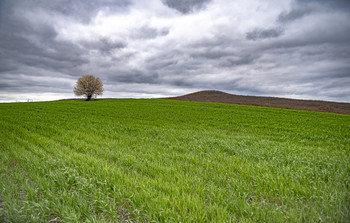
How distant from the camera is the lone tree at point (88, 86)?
6644cm

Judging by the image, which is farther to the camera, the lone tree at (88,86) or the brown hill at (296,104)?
the lone tree at (88,86)

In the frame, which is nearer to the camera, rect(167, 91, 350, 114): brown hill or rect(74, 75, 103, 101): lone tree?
rect(167, 91, 350, 114): brown hill

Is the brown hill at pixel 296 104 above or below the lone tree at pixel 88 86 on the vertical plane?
below

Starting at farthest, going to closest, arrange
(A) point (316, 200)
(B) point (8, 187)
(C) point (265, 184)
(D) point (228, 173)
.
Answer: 1. (D) point (228, 173)
2. (C) point (265, 184)
3. (B) point (8, 187)
4. (A) point (316, 200)

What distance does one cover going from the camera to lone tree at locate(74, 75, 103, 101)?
6644 cm

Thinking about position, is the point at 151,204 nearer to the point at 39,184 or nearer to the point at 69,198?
the point at 69,198

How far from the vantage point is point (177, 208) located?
314 centimetres

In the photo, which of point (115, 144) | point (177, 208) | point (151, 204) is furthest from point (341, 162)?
point (115, 144)

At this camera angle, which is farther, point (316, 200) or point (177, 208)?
point (316, 200)

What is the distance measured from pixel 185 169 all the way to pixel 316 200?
10.3ft

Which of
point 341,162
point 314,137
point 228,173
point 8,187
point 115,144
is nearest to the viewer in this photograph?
point 8,187

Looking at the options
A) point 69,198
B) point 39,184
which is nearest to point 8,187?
point 39,184

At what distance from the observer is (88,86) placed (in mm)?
67188

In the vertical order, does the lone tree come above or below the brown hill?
above
